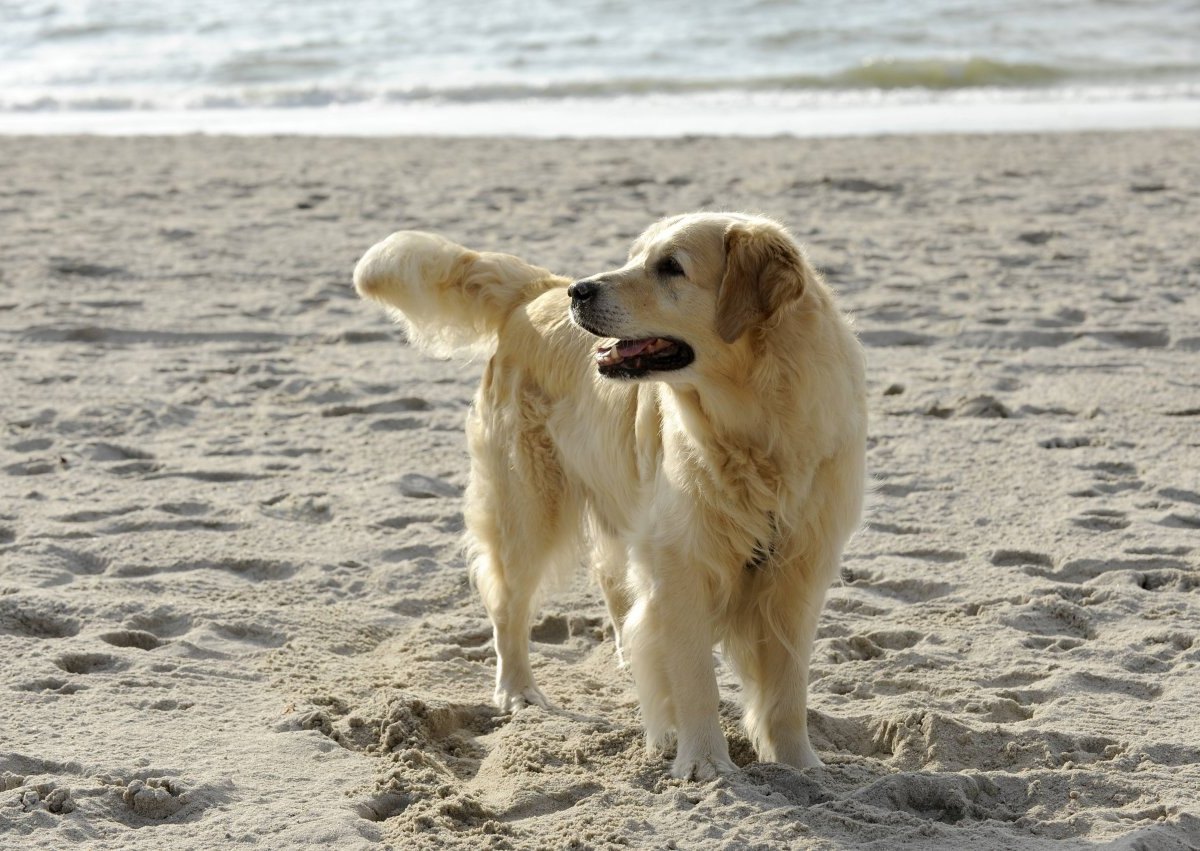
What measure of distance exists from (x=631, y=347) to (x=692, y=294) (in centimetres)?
21

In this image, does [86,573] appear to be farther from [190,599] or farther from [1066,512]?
[1066,512]

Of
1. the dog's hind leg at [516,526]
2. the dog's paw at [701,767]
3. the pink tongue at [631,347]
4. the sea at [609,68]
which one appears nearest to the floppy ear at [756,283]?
the pink tongue at [631,347]

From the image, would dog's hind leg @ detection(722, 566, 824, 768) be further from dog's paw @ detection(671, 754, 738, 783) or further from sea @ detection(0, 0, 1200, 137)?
sea @ detection(0, 0, 1200, 137)

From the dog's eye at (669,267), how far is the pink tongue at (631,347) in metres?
0.19

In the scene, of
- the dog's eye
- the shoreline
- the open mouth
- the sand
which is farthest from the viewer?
the shoreline

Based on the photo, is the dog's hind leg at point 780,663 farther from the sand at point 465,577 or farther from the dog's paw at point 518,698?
the dog's paw at point 518,698

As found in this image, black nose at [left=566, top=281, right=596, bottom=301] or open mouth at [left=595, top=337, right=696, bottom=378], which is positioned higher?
black nose at [left=566, top=281, right=596, bottom=301]

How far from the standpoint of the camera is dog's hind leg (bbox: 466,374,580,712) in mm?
4332

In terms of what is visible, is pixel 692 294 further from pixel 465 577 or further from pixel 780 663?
pixel 465 577

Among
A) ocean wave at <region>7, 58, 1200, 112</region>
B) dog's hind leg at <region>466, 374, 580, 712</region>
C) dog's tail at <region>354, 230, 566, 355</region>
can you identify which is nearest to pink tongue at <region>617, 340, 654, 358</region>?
dog's hind leg at <region>466, 374, 580, 712</region>

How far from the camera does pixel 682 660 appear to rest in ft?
12.1

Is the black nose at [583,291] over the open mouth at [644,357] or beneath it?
over

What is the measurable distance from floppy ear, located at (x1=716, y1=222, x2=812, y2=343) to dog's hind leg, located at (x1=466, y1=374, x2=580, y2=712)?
3.14 ft

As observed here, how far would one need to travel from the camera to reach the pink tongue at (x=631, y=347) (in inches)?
145
